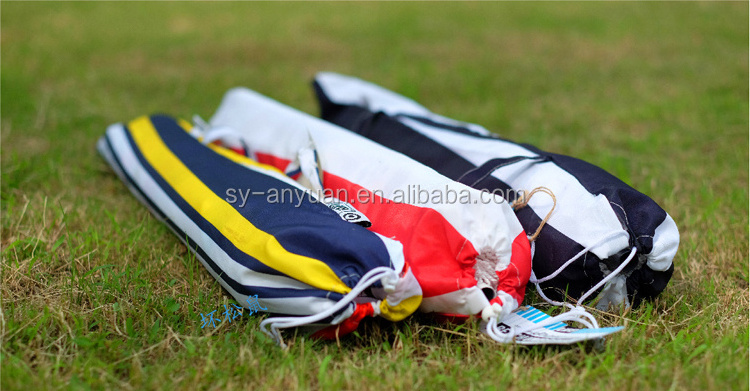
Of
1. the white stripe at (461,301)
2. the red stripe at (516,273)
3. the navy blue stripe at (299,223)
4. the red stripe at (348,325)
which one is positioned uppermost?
the navy blue stripe at (299,223)

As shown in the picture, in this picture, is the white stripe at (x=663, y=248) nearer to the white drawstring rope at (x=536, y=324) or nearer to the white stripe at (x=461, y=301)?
the white drawstring rope at (x=536, y=324)

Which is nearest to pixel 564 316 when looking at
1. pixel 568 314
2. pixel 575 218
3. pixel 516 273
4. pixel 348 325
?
pixel 568 314

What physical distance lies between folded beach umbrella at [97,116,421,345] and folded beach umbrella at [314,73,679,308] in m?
0.50

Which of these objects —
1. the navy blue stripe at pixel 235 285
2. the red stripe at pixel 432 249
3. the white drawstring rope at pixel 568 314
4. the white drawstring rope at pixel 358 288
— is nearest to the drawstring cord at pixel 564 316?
the white drawstring rope at pixel 568 314

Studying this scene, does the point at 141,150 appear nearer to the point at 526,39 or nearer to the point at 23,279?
the point at 23,279

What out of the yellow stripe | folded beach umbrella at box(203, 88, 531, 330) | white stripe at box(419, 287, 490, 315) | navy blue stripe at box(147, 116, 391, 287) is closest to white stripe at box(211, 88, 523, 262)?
folded beach umbrella at box(203, 88, 531, 330)

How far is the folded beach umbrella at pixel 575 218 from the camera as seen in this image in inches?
64.3

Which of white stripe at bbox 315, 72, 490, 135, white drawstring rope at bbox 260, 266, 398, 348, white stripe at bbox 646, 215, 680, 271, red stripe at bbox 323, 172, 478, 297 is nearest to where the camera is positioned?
white drawstring rope at bbox 260, 266, 398, 348

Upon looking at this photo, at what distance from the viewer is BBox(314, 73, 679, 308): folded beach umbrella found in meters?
1.63

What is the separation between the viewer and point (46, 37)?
5.28m

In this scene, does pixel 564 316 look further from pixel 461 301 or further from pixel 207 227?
pixel 207 227

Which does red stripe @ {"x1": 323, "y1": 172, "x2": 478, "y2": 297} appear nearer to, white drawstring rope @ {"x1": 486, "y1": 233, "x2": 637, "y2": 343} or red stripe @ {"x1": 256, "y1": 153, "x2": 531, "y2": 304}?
red stripe @ {"x1": 256, "y1": 153, "x2": 531, "y2": 304}

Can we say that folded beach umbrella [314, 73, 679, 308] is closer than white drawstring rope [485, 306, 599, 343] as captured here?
No

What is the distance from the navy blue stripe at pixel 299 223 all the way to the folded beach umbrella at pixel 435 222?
0.14 meters
